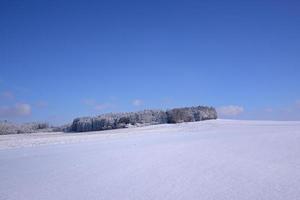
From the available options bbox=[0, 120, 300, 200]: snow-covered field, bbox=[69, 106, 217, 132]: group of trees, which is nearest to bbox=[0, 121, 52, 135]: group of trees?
bbox=[69, 106, 217, 132]: group of trees

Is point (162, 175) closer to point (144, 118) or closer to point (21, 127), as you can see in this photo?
point (144, 118)

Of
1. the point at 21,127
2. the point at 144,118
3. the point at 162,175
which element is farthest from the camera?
the point at 21,127

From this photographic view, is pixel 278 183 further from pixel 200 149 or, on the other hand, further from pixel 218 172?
pixel 200 149

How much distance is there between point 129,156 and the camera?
23.2 feet

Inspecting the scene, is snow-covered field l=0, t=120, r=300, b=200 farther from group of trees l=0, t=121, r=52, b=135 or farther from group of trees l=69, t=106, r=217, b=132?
group of trees l=0, t=121, r=52, b=135

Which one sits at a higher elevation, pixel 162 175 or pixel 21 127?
pixel 21 127

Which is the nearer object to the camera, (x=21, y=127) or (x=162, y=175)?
(x=162, y=175)

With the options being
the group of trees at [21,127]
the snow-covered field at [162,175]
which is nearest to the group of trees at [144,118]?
the group of trees at [21,127]

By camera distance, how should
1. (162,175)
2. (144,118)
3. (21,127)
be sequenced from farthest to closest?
(21,127), (144,118), (162,175)

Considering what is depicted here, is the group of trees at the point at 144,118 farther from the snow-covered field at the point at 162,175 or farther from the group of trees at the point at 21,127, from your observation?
the snow-covered field at the point at 162,175

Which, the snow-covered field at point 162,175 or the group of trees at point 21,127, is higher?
the group of trees at point 21,127

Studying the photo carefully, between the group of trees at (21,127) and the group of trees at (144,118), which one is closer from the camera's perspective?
the group of trees at (144,118)

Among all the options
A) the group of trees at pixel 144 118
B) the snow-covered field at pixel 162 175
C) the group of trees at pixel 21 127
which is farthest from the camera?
the group of trees at pixel 21 127

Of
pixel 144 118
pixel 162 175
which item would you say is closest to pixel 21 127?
pixel 144 118
